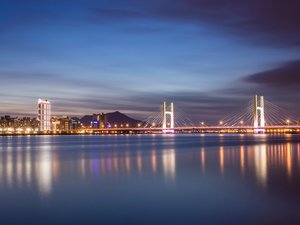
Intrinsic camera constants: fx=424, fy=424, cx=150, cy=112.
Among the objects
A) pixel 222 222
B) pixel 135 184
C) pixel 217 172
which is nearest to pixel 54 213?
pixel 222 222

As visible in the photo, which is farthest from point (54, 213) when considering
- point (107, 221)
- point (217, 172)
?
point (217, 172)

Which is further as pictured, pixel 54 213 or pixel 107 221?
pixel 54 213

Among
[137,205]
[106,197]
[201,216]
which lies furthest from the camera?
[106,197]

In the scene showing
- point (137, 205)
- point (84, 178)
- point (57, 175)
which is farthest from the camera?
point (57, 175)

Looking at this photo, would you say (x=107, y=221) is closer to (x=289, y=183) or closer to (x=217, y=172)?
(x=289, y=183)

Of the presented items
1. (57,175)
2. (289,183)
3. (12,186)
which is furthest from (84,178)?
(289,183)

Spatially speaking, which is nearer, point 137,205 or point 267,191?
point 137,205

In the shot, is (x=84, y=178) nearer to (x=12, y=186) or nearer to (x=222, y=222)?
(x=12, y=186)

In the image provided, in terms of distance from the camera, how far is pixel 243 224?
27.0ft

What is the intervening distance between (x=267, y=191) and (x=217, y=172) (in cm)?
536

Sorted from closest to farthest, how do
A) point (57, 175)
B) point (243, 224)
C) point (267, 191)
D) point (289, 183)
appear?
1. point (243, 224)
2. point (267, 191)
3. point (289, 183)
4. point (57, 175)

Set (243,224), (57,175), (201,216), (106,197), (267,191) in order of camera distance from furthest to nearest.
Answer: (57,175) < (267,191) < (106,197) < (201,216) < (243,224)

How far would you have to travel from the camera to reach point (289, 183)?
45.3ft

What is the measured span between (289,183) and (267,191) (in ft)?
6.29
